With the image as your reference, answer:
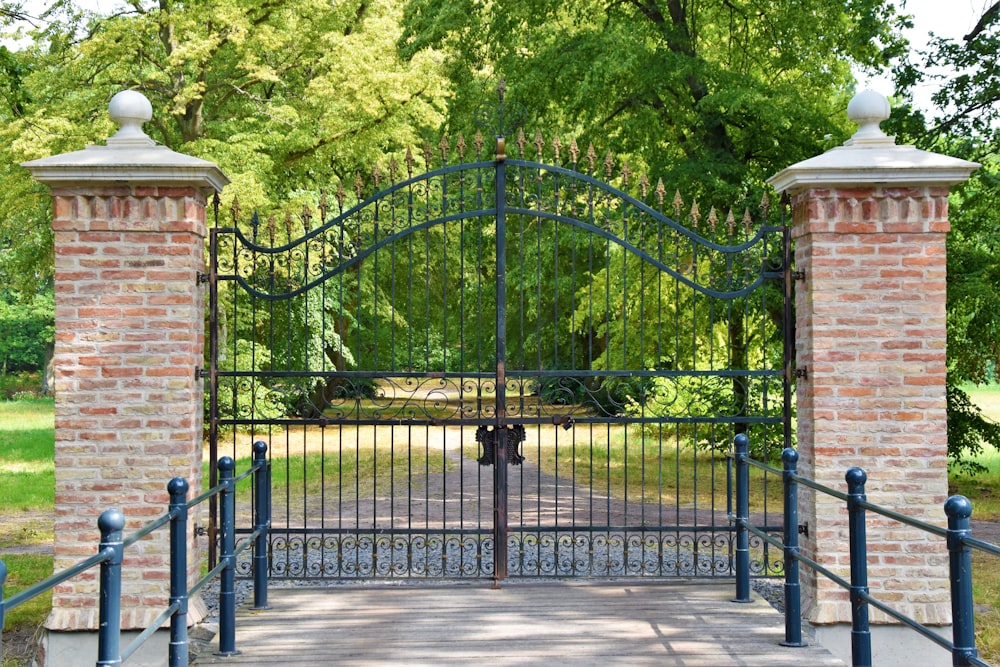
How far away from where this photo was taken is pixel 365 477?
49.3 ft

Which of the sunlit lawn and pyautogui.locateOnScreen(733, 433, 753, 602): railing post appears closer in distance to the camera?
pyautogui.locateOnScreen(733, 433, 753, 602): railing post

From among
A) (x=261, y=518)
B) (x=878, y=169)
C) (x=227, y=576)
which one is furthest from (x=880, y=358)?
(x=227, y=576)

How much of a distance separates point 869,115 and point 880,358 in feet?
5.15

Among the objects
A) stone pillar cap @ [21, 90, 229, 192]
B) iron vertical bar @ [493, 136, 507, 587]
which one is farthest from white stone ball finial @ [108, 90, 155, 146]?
iron vertical bar @ [493, 136, 507, 587]

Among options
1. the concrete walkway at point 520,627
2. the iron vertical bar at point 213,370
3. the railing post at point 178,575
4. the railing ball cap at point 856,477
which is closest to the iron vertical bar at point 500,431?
the concrete walkway at point 520,627

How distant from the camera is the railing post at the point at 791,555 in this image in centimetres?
525

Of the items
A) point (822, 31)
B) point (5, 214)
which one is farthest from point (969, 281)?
point (5, 214)

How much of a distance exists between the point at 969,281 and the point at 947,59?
2.61 m

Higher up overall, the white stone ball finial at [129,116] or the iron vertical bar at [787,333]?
the white stone ball finial at [129,116]

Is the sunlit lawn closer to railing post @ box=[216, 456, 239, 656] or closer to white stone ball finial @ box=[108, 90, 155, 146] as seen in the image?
railing post @ box=[216, 456, 239, 656]

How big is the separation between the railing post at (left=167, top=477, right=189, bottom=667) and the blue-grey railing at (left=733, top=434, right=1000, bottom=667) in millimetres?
2768

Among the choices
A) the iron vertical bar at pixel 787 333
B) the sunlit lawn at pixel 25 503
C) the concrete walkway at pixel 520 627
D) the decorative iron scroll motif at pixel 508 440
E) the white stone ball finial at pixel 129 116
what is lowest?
the sunlit lawn at pixel 25 503

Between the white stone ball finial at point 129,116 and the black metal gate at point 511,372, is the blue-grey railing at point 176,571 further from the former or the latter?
the white stone ball finial at point 129,116

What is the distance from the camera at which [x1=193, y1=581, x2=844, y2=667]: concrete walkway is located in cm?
508
